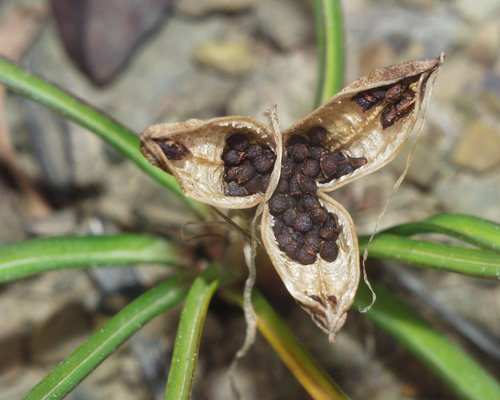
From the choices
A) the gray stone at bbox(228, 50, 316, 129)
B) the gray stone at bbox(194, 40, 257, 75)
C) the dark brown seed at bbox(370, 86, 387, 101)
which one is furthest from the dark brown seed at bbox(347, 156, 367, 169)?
the gray stone at bbox(194, 40, 257, 75)

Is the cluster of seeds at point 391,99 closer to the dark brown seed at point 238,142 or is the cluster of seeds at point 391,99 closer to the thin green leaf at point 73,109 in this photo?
the dark brown seed at point 238,142

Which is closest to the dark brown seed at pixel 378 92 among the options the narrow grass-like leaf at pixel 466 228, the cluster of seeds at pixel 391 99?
the cluster of seeds at pixel 391 99

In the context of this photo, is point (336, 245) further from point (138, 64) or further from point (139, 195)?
point (138, 64)

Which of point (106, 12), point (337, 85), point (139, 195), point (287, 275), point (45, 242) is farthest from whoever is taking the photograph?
point (106, 12)

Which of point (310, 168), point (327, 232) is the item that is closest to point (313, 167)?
point (310, 168)

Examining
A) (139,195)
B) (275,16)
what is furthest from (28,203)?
(275,16)

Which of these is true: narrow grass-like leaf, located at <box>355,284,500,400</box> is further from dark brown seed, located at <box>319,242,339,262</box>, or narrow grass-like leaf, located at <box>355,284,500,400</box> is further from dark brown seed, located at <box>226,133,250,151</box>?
dark brown seed, located at <box>226,133,250,151</box>
